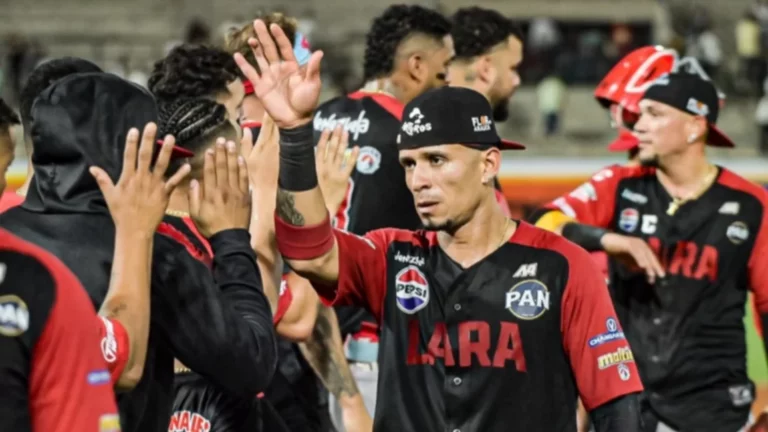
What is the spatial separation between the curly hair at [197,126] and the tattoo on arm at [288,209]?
32 centimetres

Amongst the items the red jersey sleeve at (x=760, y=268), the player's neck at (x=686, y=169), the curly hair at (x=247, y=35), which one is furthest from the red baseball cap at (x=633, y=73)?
the curly hair at (x=247, y=35)

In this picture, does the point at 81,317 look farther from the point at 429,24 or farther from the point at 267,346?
the point at 429,24

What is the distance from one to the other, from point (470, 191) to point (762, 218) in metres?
2.16

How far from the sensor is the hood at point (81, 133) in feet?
10.4

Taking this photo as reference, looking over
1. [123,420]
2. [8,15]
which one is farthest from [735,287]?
[8,15]

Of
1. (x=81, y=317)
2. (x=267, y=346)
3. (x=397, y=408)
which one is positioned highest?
(x=81, y=317)

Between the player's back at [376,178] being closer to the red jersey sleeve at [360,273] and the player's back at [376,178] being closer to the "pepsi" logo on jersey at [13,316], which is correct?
the red jersey sleeve at [360,273]

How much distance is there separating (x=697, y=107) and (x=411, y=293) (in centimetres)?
232

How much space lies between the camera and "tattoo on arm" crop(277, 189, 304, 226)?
395cm

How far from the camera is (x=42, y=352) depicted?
8.46 ft

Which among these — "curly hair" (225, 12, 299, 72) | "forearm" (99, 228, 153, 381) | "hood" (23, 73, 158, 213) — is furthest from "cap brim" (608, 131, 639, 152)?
"forearm" (99, 228, 153, 381)

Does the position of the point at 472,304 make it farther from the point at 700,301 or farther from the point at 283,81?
the point at 700,301

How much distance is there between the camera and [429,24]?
21.8 ft

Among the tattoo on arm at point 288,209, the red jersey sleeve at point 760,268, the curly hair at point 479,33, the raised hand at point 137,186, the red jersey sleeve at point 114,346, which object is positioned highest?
the curly hair at point 479,33
